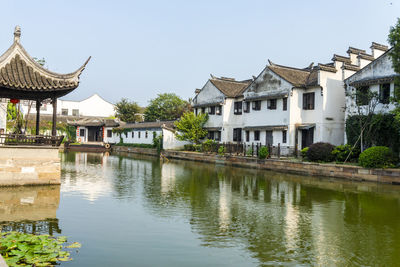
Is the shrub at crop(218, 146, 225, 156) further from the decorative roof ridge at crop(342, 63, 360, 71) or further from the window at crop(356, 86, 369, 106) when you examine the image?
the window at crop(356, 86, 369, 106)

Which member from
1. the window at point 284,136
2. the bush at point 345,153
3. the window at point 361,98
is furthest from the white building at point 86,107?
the window at point 361,98

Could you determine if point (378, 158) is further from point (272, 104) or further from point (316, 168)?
point (272, 104)

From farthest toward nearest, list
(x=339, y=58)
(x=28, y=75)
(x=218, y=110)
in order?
1. (x=218, y=110)
2. (x=339, y=58)
3. (x=28, y=75)

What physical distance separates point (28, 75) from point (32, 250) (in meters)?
8.59

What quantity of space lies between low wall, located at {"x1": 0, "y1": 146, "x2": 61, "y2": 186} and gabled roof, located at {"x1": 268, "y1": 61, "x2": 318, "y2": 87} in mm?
18130

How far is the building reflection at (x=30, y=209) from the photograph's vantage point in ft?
26.6

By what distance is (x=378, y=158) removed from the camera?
1808cm

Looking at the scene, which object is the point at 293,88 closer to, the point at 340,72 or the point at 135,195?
the point at 340,72

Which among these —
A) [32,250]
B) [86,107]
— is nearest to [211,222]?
[32,250]

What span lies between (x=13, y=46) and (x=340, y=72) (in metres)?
20.3

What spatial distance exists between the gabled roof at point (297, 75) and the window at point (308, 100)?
29.9 inches

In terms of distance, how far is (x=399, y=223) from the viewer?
9719mm

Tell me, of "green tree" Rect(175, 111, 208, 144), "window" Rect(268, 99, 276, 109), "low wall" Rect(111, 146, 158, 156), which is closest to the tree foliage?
"window" Rect(268, 99, 276, 109)

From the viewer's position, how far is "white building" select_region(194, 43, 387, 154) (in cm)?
2506
